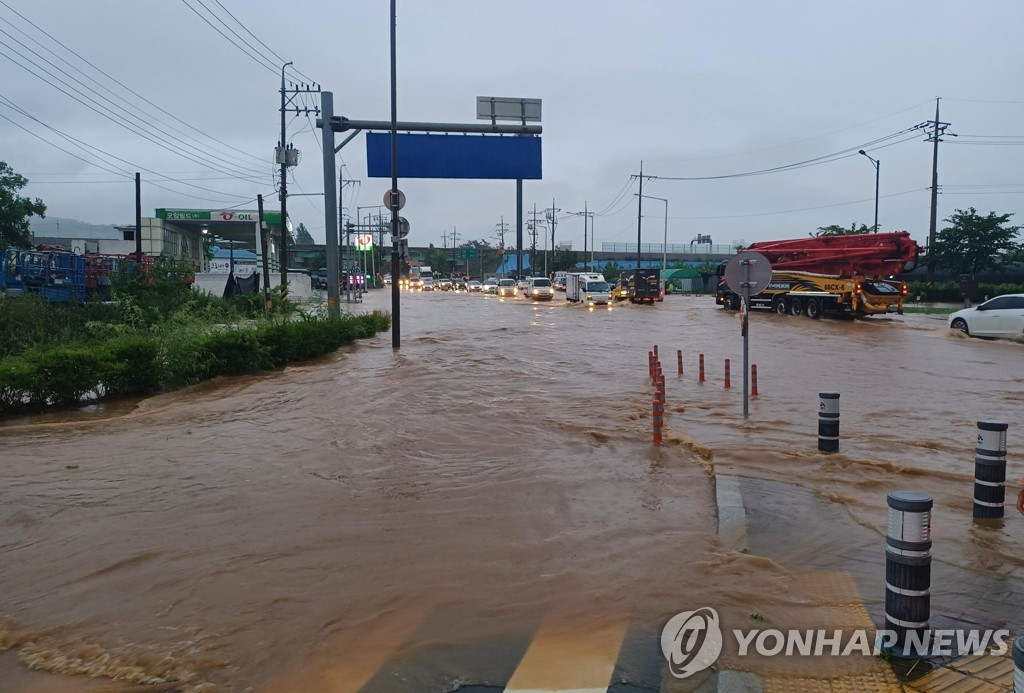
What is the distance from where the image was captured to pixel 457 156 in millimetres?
23875

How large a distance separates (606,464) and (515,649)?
4.78 m

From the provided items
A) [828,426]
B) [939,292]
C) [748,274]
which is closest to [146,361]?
[748,274]

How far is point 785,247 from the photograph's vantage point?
37.3 m

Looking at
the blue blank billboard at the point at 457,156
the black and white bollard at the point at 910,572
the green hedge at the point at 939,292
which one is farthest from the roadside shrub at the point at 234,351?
the green hedge at the point at 939,292

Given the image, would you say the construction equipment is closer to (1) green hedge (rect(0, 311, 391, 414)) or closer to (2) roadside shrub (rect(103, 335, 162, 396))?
(1) green hedge (rect(0, 311, 391, 414))

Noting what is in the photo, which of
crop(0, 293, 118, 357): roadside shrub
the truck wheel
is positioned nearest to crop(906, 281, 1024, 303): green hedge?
the truck wheel

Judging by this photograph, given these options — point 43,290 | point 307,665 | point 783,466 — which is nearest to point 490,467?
point 783,466

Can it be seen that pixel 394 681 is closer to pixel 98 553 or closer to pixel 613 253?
pixel 98 553

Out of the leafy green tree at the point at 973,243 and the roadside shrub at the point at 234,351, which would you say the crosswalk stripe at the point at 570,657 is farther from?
the leafy green tree at the point at 973,243

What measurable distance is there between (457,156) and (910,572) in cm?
2108

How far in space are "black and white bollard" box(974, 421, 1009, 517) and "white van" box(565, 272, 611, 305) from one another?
134ft

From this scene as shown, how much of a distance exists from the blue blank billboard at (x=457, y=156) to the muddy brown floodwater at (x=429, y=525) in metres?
10.4

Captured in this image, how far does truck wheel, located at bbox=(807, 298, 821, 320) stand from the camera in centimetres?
3356

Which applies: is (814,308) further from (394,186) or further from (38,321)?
(38,321)
